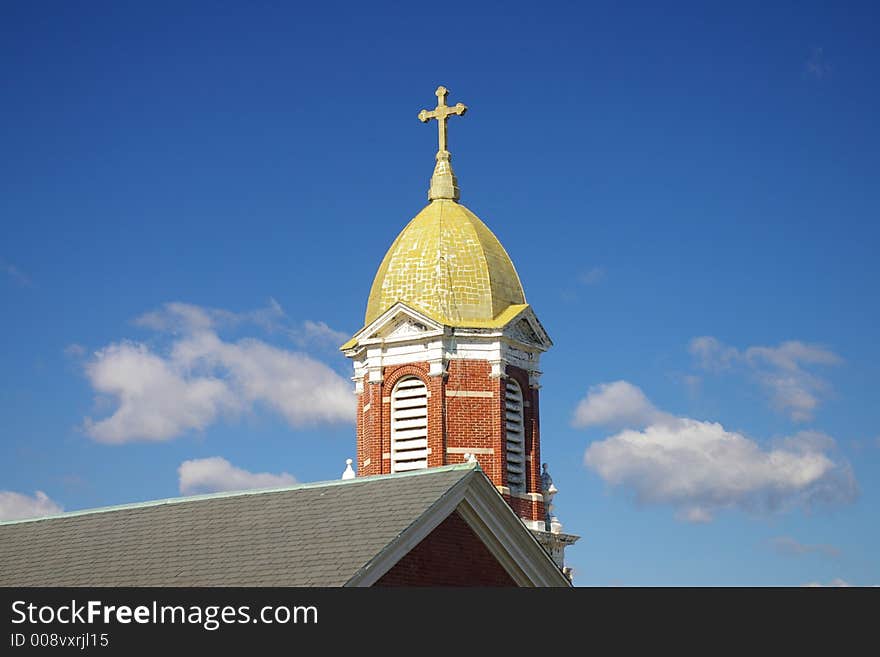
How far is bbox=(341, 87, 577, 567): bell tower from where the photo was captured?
145 feet

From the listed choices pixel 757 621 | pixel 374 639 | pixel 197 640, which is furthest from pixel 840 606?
pixel 197 640

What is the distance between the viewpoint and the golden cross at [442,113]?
4806 cm

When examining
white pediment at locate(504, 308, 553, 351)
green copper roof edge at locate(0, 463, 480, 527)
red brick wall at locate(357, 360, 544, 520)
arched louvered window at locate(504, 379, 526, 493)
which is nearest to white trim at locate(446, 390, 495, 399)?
red brick wall at locate(357, 360, 544, 520)

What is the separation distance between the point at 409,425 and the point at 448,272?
4.35 m

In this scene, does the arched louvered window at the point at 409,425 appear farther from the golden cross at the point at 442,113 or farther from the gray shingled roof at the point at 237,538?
the gray shingled roof at the point at 237,538

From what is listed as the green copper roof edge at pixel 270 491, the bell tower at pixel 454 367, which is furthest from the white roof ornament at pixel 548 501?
the green copper roof edge at pixel 270 491

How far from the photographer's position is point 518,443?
4519 cm

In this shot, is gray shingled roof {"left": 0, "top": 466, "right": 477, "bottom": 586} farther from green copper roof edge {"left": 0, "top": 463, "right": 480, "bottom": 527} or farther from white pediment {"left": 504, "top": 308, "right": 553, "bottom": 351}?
white pediment {"left": 504, "top": 308, "right": 553, "bottom": 351}

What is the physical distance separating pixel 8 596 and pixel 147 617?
1.98 metres

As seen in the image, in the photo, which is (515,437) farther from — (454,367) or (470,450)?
(454,367)

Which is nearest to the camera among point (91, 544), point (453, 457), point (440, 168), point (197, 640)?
point (197, 640)

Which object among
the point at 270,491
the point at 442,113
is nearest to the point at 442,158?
the point at 442,113

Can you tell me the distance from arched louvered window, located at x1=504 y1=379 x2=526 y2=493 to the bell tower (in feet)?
0.09

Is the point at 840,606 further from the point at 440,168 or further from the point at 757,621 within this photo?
the point at 440,168
